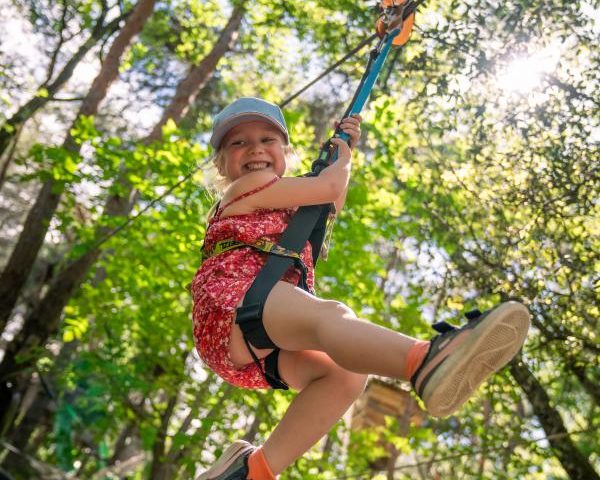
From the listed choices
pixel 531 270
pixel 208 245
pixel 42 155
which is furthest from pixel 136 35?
pixel 208 245

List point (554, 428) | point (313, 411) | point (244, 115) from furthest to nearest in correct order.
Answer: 1. point (554, 428)
2. point (244, 115)
3. point (313, 411)

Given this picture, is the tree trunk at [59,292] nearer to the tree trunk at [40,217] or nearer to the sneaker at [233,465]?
the tree trunk at [40,217]

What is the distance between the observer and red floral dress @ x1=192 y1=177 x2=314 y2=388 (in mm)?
2354

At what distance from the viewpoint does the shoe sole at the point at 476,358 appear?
184cm

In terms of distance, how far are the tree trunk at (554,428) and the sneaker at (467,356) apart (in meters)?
4.28

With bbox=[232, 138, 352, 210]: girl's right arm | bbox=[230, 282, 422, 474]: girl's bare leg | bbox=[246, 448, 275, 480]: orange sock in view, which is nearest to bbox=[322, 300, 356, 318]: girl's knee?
bbox=[230, 282, 422, 474]: girl's bare leg

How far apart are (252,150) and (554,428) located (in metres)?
4.98

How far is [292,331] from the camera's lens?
2.14 meters

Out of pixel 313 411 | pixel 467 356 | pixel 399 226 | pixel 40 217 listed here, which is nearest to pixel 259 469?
pixel 313 411

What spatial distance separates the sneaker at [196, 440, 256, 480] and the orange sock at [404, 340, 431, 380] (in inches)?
31.3

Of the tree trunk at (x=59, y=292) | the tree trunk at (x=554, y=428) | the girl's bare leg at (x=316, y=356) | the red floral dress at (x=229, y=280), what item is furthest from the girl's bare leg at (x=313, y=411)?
the tree trunk at (x=59, y=292)

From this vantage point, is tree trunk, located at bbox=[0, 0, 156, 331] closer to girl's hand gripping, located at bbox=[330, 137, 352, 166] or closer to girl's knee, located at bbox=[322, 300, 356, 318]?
girl's hand gripping, located at bbox=[330, 137, 352, 166]

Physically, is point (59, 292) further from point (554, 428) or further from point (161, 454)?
point (554, 428)

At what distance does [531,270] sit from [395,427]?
9.45 feet
